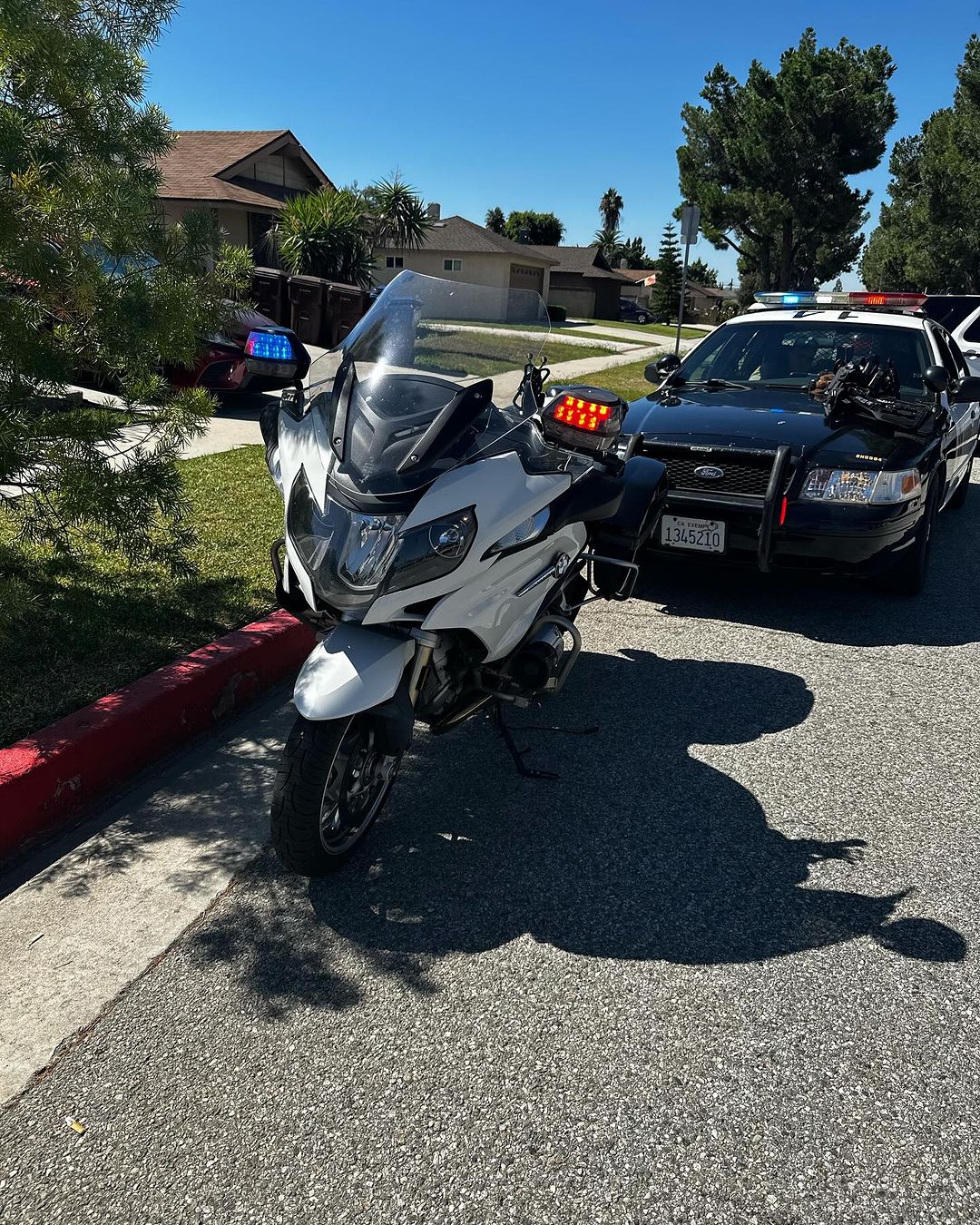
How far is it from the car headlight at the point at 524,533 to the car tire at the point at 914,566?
324cm

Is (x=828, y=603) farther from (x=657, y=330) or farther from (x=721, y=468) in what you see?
(x=657, y=330)

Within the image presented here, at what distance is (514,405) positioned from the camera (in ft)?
13.6

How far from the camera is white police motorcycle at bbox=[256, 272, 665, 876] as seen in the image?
3.09 meters

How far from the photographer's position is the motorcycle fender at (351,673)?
2932mm

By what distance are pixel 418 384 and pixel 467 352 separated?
0.43m

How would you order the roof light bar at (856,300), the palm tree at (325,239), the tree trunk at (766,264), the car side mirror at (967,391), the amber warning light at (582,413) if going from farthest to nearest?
1. the tree trunk at (766,264)
2. the palm tree at (325,239)
3. the roof light bar at (856,300)
4. the car side mirror at (967,391)
5. the amber warning light at (582,413)

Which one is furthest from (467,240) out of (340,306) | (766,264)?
(340,306)

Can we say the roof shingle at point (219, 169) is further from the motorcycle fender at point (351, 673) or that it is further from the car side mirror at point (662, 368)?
the motorcycle fender at point (351, 673)

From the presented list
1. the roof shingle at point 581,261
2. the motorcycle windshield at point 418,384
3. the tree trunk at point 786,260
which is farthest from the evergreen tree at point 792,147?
the motorcycle windshield at point 418,384

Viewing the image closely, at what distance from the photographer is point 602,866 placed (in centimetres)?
339

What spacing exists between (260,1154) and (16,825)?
162 centimetres

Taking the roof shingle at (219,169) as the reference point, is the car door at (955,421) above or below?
below

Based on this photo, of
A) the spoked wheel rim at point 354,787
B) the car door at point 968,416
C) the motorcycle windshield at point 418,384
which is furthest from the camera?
the car door at point 968,416

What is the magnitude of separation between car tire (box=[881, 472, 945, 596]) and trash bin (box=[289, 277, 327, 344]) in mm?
14877
